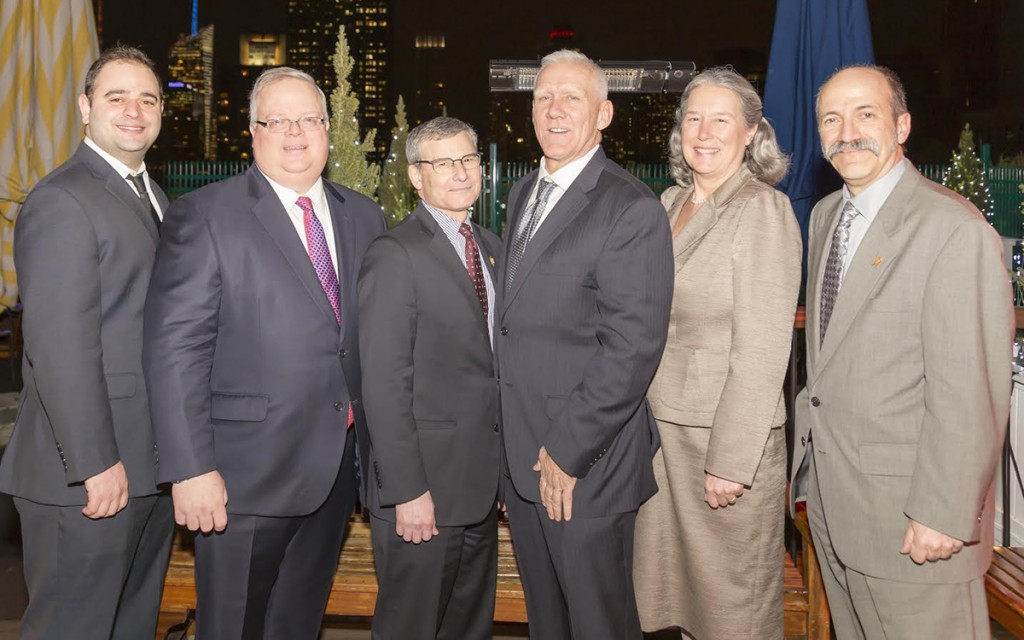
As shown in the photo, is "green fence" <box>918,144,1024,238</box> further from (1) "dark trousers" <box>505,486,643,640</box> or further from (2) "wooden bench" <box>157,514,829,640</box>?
(1) "dark trousers" <box>505,486,643,640</box>

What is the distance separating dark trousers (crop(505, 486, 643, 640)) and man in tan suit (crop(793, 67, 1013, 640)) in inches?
23.0

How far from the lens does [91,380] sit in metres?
2.40

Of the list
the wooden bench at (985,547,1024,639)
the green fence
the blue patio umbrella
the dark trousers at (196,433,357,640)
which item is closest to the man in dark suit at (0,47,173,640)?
the dark trousers at (196,433,357,640)

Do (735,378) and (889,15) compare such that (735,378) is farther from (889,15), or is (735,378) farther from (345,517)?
(889,15)

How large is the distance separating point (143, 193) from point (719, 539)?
210 cm

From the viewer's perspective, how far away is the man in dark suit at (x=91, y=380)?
2377 millimetres

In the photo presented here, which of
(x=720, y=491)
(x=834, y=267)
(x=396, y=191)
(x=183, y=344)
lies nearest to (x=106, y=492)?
(x=183, y=344)

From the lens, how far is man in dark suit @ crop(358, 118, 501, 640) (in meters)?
2.47

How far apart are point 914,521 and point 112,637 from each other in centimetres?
240

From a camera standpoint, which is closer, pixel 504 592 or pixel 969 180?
pixel 504 592

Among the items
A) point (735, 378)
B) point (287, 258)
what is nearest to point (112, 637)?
point (287, 258)

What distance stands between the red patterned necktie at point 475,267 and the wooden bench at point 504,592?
1.19 meters

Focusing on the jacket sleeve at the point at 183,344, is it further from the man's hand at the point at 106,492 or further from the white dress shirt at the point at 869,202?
the white dress shirt at the point at 869,202

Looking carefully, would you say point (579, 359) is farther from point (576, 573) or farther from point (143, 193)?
point (143, 193)
